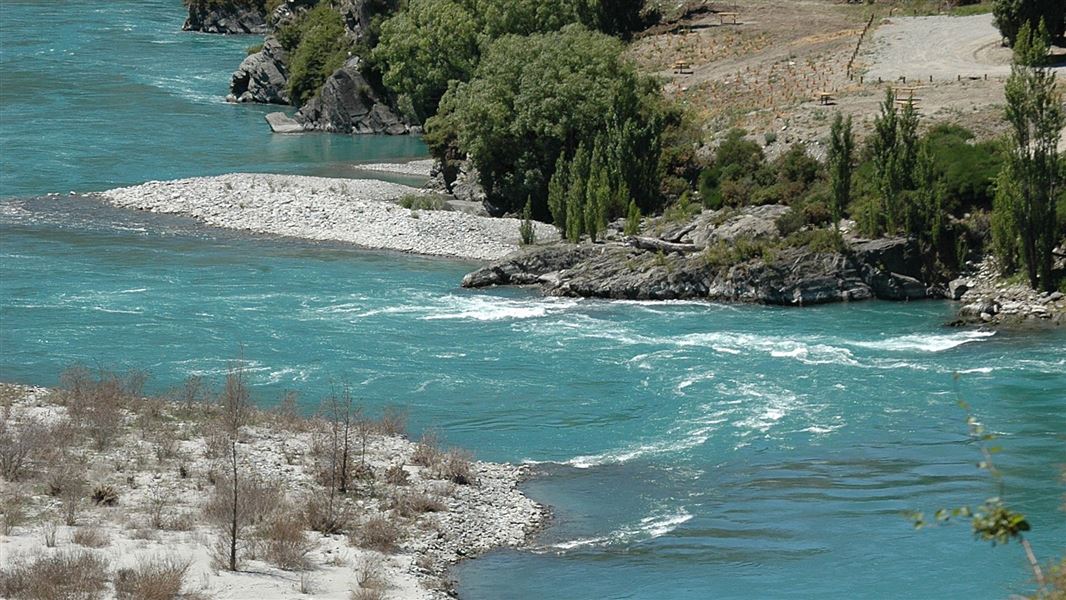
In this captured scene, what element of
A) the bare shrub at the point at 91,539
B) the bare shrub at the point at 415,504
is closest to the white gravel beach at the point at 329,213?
the bare shrub at the point at 415,504

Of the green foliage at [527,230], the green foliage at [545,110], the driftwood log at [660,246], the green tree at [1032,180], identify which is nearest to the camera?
the green tree at [1032,180]

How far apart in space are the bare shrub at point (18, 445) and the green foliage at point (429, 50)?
57.9 meters

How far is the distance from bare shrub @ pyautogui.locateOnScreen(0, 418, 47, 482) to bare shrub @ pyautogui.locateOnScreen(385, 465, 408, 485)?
7.82 meters

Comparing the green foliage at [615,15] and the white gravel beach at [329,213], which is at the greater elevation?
the green foliage at [615,15]

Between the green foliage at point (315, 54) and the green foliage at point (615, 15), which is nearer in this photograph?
the green foliage at point (615, 15)

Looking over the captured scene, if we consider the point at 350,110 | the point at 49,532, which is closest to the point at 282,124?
the point at 350,110

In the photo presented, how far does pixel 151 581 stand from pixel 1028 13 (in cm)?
6099

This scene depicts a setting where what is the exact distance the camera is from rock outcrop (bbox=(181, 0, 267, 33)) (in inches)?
6225

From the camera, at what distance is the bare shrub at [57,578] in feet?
83.0

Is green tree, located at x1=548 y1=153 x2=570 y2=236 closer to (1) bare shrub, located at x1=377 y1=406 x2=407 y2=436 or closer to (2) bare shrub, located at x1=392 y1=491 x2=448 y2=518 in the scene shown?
(1) bare shrub, located at x1=377 y1=406 x2=407 y2=436

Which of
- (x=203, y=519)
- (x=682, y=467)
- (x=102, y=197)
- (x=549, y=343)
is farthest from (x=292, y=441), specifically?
(x=102, y=197)

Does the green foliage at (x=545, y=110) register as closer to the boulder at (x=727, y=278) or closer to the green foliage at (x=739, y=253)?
the boulder at (x=727, y=278)

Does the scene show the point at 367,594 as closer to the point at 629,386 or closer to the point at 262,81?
the point at 629,386

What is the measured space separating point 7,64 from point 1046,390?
97153 millimetres
